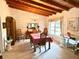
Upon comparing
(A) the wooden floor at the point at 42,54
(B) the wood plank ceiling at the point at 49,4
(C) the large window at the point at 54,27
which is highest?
(B) the wood plank ceiling at the point at 49,4

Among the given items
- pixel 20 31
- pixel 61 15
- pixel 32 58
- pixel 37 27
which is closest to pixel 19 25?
pixel 20 31

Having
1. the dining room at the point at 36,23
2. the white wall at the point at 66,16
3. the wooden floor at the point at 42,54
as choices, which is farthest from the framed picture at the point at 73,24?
the wooden floor at the point at 42,54

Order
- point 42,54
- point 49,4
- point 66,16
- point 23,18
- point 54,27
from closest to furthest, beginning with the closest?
1. point 42,54
2. point 49,4
3. point 66,16
4. point 54,27
5. point 23,18

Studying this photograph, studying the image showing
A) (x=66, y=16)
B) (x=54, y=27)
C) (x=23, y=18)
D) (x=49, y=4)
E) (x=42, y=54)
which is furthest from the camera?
(x=23, y=18)

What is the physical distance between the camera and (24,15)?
11.7m

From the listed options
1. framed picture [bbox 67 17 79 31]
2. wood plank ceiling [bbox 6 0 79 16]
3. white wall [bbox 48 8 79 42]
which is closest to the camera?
wood plank ceiling [bbox 6 0 79 16]

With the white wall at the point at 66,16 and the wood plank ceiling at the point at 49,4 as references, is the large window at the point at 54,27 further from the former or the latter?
the wood plank ceiling at the point at 49,4

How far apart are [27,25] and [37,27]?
979 millimetres

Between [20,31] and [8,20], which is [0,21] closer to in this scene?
[8,20]

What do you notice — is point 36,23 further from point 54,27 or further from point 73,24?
point 73,24

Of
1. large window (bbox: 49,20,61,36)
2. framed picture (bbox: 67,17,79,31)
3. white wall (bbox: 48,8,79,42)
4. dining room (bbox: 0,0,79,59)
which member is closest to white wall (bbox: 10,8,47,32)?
dining room (bbox: 0,0,79,59)

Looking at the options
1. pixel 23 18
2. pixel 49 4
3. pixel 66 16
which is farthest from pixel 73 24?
pixel 23 18

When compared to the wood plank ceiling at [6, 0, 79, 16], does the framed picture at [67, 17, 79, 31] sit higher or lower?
lower

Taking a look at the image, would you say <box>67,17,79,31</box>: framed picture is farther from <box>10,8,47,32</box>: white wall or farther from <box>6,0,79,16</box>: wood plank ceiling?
<box>10,8,47,32</box>: white wall
